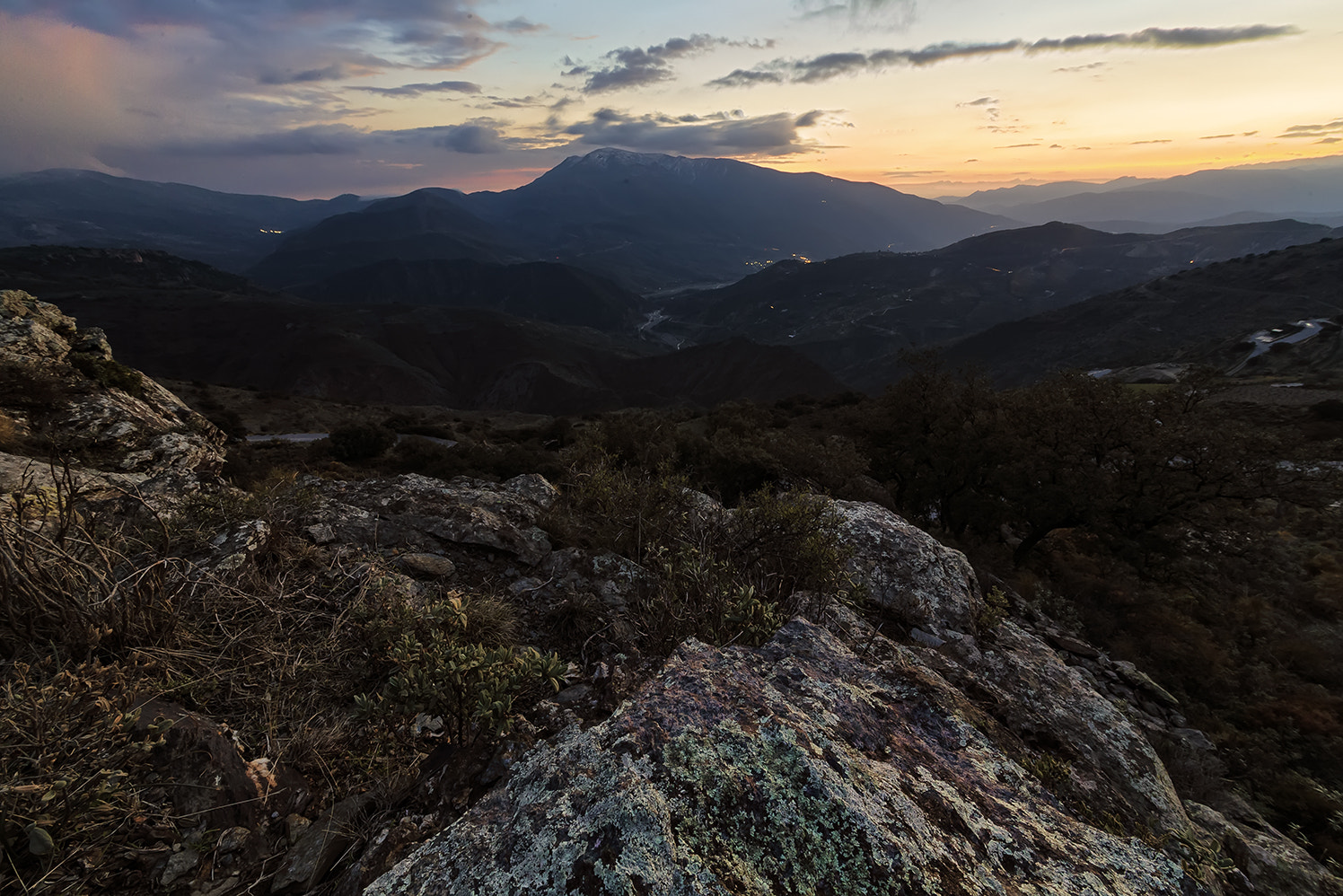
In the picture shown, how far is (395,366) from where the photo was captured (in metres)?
132

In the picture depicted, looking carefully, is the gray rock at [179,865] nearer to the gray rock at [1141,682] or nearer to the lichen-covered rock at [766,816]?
the lichen-covered rock at [766,816]

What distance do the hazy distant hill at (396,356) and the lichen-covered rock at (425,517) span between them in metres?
108

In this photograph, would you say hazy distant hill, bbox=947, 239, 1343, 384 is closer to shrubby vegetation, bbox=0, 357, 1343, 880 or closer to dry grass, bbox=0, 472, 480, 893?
shrubby vegetation, bbox=0, 357, 1343, 880

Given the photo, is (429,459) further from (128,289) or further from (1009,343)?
(128,289)

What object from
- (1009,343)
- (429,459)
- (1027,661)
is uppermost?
(1027,661)

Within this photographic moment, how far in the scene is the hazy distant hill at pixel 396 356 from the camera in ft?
409

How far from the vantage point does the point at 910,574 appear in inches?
295

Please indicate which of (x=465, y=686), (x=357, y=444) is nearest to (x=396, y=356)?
(x=357, y=444)

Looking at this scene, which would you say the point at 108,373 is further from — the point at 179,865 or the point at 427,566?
the point at 179,865

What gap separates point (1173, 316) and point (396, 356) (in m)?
210

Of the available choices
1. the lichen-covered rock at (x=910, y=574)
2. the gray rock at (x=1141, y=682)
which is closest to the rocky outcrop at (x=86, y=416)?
the lichen-covered rock at (x=910, y=574)

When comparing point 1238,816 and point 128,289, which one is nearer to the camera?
point 1238,816

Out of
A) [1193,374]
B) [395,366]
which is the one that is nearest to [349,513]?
[1193,374]

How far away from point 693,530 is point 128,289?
232 metres
